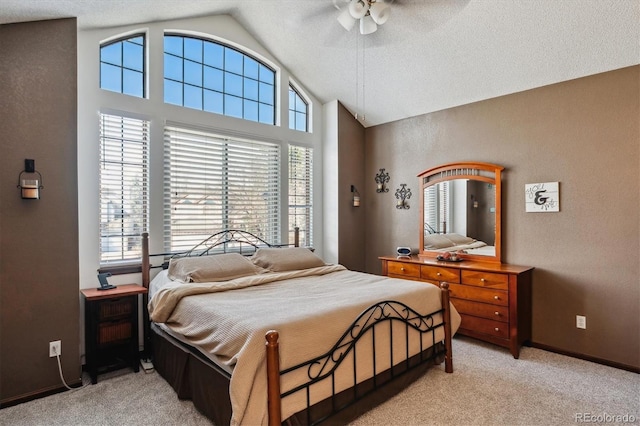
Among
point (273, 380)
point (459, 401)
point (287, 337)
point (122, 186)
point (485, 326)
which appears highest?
point (122, 186)

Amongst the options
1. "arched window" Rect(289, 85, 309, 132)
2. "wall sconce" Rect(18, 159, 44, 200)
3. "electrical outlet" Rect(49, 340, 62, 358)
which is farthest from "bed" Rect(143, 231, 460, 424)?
"arched window" Rect(289, 85, 309, 132)

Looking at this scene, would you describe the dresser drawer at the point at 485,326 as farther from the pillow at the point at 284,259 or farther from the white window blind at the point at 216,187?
the white window blind at the point at 216,187

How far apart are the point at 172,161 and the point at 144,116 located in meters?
0.51

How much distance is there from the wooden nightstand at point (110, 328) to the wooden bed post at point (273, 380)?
1846 mm

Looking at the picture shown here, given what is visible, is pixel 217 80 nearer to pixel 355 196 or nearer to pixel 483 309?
pixel 355 196

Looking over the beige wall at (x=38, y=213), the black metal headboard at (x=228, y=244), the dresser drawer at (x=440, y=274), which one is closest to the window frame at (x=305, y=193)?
the black metal headboard at (x=228, y=244)

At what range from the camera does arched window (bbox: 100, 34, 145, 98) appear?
11.5 ft

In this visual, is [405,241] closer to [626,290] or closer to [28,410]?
[626,290]

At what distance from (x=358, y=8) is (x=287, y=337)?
207cm

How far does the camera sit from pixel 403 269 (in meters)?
4.39

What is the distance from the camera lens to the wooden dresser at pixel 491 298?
11.3 ft

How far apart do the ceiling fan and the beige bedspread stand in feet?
6.27

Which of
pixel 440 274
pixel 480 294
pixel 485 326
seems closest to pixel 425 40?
pixel 440 274

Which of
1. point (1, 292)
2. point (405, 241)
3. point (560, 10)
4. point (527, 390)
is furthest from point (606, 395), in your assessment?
point (1, 292)
